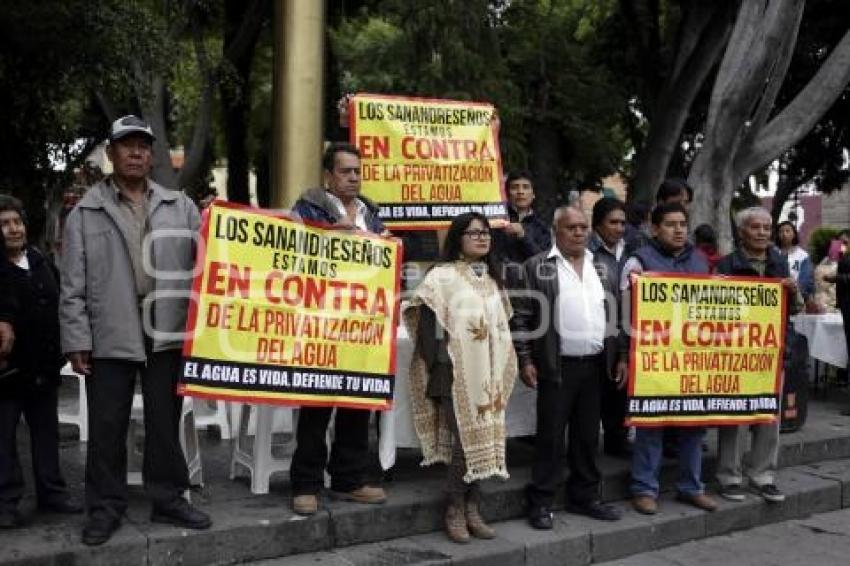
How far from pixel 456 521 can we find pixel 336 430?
81 cm

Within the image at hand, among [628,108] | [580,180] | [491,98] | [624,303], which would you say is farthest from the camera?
[580,180]

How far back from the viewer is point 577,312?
5215 millimetres

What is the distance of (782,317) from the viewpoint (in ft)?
19.2

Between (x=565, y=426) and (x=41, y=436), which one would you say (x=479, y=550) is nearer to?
(x=565, y=426)

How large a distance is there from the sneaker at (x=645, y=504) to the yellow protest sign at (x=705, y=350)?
502mm

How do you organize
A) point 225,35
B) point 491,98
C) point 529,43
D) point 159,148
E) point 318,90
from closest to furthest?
point 318,90 → point 491,98 → point 159,148 → point 225,35 → point 529,43

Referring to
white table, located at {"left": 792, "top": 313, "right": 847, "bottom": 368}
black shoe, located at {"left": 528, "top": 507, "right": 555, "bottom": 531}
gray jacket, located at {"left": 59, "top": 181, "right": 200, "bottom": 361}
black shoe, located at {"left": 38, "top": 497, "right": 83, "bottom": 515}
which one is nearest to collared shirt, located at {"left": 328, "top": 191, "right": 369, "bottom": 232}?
gray jacket, located at {"left": 59, "top": 181, "right": 200, "bottom": 361}

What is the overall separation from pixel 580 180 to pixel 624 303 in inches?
690

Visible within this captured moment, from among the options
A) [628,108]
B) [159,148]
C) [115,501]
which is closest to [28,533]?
[115,501]

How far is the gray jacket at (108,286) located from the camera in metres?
4.18

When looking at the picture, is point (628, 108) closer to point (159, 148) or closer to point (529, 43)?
point (529, 43)

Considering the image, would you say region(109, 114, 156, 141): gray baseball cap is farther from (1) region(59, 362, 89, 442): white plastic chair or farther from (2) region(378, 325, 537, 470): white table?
(1) region(59, 362, 89, 442): white plastic chair

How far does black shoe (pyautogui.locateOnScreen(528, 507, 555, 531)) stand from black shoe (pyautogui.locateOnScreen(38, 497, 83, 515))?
2.43 metres

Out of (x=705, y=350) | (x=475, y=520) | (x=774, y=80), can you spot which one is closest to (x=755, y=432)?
(x=705, y=350)
